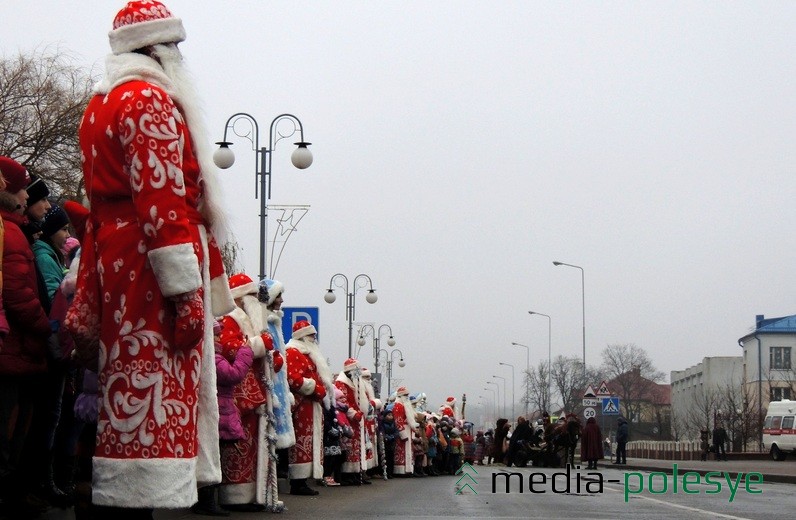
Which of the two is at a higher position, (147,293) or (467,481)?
(147,293)

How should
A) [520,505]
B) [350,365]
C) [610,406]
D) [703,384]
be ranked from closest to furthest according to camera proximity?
[520,505] → [350,365] → [610,406] → [703,384]

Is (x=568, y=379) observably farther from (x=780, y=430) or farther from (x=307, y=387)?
(x=307, y=387)

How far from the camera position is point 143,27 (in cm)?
614

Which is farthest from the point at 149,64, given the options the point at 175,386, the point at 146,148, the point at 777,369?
the point at 777,369

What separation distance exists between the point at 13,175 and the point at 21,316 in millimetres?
1070

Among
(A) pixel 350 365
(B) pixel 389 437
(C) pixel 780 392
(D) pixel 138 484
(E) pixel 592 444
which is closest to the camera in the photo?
(D) pixel 138 484

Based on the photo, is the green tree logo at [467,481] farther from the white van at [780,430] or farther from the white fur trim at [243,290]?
the white van at [780,430]

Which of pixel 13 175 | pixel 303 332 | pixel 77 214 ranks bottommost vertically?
pixel 303 332

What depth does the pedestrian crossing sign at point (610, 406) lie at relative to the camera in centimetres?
4638

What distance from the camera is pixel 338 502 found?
45.1 ft

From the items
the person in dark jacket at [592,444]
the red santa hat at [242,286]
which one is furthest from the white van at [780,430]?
the red santa hat at [242,286]

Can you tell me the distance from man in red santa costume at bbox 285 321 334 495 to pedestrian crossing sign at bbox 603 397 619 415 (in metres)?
31.8

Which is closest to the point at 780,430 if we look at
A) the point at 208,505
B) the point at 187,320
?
the point at 208,505

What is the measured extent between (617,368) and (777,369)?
39.7 m
